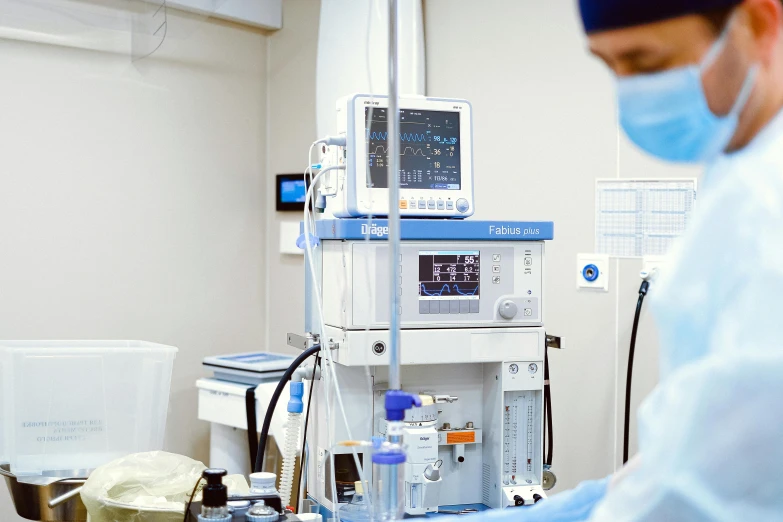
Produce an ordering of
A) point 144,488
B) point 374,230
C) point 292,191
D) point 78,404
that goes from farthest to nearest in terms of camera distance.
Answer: point 292,191
point 78,404
point 374,230
point 144,488

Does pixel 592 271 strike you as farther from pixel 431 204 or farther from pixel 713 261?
pixel 713 261

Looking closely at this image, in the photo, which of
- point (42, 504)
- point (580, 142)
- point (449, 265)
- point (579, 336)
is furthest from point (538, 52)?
point (42, 504)

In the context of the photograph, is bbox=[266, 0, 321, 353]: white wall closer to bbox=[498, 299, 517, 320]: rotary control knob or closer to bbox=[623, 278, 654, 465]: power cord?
bbox=[623, 278, 654, 465]: power cord

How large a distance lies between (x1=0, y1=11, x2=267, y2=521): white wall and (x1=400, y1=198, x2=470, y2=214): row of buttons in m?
1.79

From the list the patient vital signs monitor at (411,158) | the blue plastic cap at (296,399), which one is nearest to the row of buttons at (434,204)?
the patient vital signs monitor at (411,158)

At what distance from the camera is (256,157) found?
4.00m

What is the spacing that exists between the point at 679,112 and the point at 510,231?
1.15 metres

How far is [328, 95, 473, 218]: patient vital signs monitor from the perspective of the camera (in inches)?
77.7

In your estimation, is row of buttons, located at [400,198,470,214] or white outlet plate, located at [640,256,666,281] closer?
row of buttons, located at [400,198,470,214]

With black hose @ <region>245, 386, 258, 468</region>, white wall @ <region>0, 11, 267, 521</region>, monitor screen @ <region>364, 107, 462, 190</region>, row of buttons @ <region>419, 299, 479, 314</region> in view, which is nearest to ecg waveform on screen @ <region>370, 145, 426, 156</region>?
monitor screen @ <region>364, 107, 462, 190</region>

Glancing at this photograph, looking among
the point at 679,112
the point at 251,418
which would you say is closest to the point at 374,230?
the point at 679,112

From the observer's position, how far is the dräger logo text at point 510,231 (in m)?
2.00

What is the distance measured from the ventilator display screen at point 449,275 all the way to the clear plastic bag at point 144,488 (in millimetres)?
599

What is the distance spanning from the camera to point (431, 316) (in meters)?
1.97
